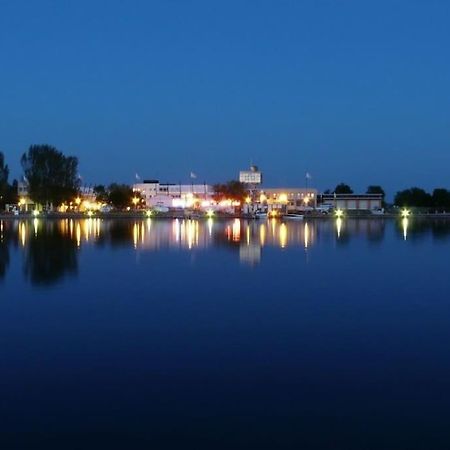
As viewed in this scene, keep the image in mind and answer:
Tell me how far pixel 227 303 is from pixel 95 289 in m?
2.75

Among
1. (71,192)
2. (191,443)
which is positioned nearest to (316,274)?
(191,443)

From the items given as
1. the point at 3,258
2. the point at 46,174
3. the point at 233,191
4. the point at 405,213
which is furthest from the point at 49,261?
the point at 233,191

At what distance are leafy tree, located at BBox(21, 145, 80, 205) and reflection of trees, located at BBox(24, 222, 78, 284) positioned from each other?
3373 centimetres

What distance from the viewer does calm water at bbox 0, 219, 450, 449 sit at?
4672 mm

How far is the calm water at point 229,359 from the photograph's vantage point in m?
4.67

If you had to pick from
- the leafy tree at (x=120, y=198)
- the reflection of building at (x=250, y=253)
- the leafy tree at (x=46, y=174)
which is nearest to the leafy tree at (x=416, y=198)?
the leafy tree at (x=120, y=198)

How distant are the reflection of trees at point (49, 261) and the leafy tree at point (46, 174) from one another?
111ft

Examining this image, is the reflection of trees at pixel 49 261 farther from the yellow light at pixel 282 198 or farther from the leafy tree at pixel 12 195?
the yellow light at pixel 282 198

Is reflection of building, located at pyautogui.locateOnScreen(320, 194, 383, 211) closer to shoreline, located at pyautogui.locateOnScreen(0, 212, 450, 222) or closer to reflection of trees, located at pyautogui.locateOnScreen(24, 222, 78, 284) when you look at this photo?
shoreline, located at pyautogui.locateOnScreen(0, 212, 450, 222)

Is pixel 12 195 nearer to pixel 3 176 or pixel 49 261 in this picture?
pixel 3 176

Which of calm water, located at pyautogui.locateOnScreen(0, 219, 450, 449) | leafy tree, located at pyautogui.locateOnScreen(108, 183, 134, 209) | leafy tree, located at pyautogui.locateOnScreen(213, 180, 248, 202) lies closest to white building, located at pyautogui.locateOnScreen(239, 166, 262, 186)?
leafy tree, located at pyautogui.locateOnScreen(213, 180, 248, 202)

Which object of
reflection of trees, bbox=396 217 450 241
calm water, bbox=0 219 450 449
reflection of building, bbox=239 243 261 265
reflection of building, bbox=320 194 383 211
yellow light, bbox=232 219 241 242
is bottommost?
reflection of trees, bbox=396 217 450 241

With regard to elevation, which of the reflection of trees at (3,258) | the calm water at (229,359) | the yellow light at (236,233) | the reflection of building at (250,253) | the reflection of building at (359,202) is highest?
the reflection of building at (359,202)

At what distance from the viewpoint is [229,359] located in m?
6.52
